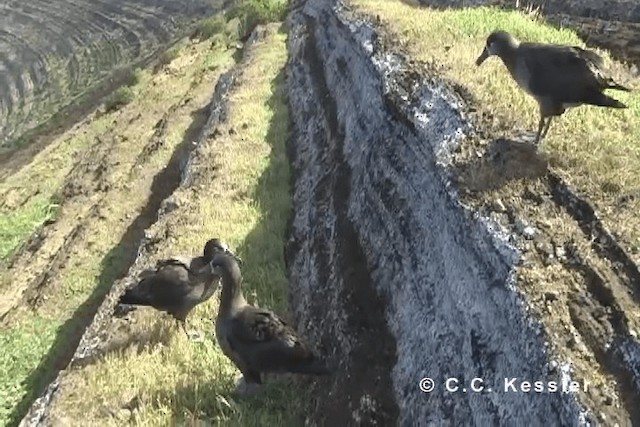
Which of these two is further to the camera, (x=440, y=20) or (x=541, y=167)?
(x=440, y=20)

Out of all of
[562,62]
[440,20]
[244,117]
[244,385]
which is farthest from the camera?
[244,117]

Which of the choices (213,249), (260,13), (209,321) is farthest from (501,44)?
(260,13)

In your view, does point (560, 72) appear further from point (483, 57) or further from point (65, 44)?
point (65, 44)

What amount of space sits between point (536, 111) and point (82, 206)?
1703 centimetres

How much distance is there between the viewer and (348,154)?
1400cm

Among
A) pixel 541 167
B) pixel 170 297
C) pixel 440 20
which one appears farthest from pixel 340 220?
pixel 440 20

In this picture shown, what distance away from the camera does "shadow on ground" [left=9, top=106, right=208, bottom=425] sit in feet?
51.6

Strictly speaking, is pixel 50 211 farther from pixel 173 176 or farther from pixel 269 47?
pixel 269 47

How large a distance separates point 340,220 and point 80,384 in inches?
174

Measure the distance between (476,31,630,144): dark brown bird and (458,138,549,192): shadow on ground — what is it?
325mm

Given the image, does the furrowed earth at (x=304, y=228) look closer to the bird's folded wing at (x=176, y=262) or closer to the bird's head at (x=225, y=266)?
the bird's folded wing at (x=176, y=262)

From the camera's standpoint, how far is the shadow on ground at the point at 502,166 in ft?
29.2

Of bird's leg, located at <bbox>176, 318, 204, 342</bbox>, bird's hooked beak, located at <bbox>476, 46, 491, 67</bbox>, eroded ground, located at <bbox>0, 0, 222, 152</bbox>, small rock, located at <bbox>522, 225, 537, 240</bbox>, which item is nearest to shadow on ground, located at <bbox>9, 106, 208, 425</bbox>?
bird's leg, located at <bbox>176, 318, 204, 342</bbox>

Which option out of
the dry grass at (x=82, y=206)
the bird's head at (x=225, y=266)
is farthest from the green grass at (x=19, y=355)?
the bird's head at (x=225, y=266)
